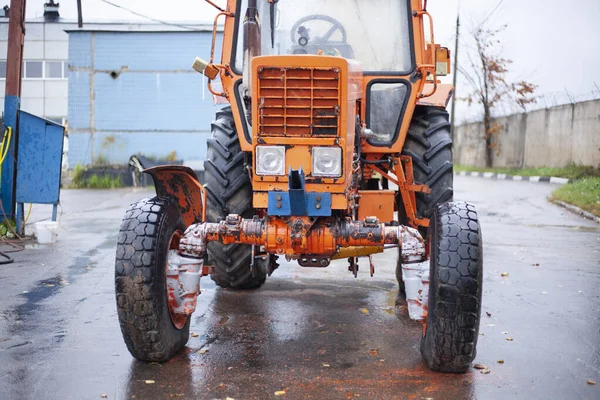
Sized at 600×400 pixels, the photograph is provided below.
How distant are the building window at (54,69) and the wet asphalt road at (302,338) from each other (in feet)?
109

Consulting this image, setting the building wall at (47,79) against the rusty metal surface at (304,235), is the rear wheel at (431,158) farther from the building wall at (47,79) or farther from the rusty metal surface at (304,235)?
the building wall at (47,79)

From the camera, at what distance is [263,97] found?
445 cm

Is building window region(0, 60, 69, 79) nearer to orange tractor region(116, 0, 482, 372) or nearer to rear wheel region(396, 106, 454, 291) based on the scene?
orange tractor region(116, 0, 482, 372)

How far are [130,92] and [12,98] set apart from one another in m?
12.7

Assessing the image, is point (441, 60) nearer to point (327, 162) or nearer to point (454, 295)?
point (327, 162)

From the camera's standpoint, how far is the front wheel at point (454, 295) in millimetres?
4164

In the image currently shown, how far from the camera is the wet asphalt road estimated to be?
4.16 meters

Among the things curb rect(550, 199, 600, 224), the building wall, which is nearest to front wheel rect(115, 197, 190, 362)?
curb rect(550, 199, 600, 224)

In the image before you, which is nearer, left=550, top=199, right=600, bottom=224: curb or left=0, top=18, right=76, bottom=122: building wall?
left=550, top=199, right=600, bottom=224: curb

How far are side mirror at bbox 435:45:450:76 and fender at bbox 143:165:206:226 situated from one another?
2.08 meters

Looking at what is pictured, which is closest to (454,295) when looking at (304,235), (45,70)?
(304,235)

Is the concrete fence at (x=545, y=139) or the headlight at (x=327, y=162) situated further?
the concrete fence at (x=545, y=139)

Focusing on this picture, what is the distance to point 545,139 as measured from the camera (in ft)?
80.8

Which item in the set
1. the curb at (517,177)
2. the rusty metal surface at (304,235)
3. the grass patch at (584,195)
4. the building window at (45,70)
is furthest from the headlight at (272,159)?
the building window at (45,70)
